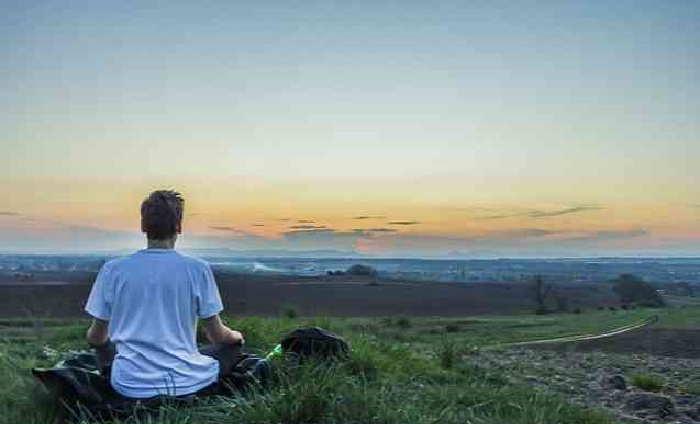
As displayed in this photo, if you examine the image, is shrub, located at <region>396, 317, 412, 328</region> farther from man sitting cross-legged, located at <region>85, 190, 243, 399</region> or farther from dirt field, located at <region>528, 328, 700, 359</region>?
man sitting cross-legged, located at <region>85, 190, 243, 399</region>

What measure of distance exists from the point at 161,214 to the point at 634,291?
50.5 meters

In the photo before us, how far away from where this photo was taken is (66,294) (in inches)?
1580

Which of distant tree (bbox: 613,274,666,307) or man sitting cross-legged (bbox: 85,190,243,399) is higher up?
man sitting cross-legged (bbox: 85,190,243,399)

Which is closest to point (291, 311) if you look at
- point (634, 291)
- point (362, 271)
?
point (634, 291)

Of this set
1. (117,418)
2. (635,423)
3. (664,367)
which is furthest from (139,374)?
(664,367)

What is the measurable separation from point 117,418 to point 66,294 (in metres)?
38.1

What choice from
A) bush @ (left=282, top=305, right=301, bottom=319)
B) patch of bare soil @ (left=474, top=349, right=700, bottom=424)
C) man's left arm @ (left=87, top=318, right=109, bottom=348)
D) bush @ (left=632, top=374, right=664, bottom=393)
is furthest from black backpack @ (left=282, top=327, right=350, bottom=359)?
bush @ (left=282, top=305, right=301, bottom=319)

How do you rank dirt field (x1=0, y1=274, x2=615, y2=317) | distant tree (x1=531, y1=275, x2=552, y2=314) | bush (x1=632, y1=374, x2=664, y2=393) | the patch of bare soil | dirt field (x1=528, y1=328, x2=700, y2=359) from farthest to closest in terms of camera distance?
distant tree (x1=531, y1=275, x2=552, y2=314) < dirt field (x1=0, y1=274, x2=615, y2=317) < dirt field (x1=528, y1=328, x2=700, y2=359) < bush (x1=632, y1=374, x2=664, y2=393) < the patch of bare soil

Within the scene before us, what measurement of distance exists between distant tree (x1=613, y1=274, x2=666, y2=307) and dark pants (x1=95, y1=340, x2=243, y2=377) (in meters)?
45.3

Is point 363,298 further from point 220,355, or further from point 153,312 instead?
point 153,312

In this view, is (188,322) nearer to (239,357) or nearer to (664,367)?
(239,357)

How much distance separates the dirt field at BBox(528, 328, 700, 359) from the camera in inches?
611

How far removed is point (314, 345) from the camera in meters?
7.05

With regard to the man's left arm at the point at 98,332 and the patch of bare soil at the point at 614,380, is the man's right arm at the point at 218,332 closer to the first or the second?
the man's left arm at the point at 98,332
